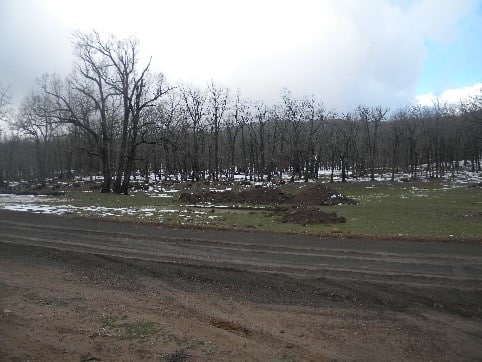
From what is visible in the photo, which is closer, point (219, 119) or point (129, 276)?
point (129, 276)

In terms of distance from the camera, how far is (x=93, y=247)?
12.7 metres

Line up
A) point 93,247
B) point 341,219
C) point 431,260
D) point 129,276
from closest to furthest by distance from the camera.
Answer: point 129,276 < point 431,260 < point 93,247 < point 341,219

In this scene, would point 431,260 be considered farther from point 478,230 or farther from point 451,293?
point 478,230

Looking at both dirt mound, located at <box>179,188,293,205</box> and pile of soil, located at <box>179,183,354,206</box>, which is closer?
pile of soil, located at <box>179,183,354,206</box>

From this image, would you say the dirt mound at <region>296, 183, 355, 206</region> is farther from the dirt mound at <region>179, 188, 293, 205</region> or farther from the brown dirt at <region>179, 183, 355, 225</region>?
the dirt mound at <region>179, 188, 293, 205</region>

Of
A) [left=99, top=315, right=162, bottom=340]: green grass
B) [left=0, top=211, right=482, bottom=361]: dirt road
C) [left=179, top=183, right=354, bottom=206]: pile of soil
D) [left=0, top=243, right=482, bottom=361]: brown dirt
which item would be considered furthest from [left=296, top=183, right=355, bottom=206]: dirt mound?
[left=99, top=315, right=162, bottom=340]: green grass

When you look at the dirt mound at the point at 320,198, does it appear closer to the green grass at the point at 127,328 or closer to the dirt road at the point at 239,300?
the dirt road at the point at 239,300

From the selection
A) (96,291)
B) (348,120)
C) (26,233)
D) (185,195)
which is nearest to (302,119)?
(348,120)

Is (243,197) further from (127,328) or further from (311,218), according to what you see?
(127,328)

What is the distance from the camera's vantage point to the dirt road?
5797 millimetres

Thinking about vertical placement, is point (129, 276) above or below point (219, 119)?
below

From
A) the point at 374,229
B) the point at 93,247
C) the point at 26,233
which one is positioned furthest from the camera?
the point at 374,229

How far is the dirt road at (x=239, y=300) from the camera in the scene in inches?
228

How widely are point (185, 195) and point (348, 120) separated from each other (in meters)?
63.5
